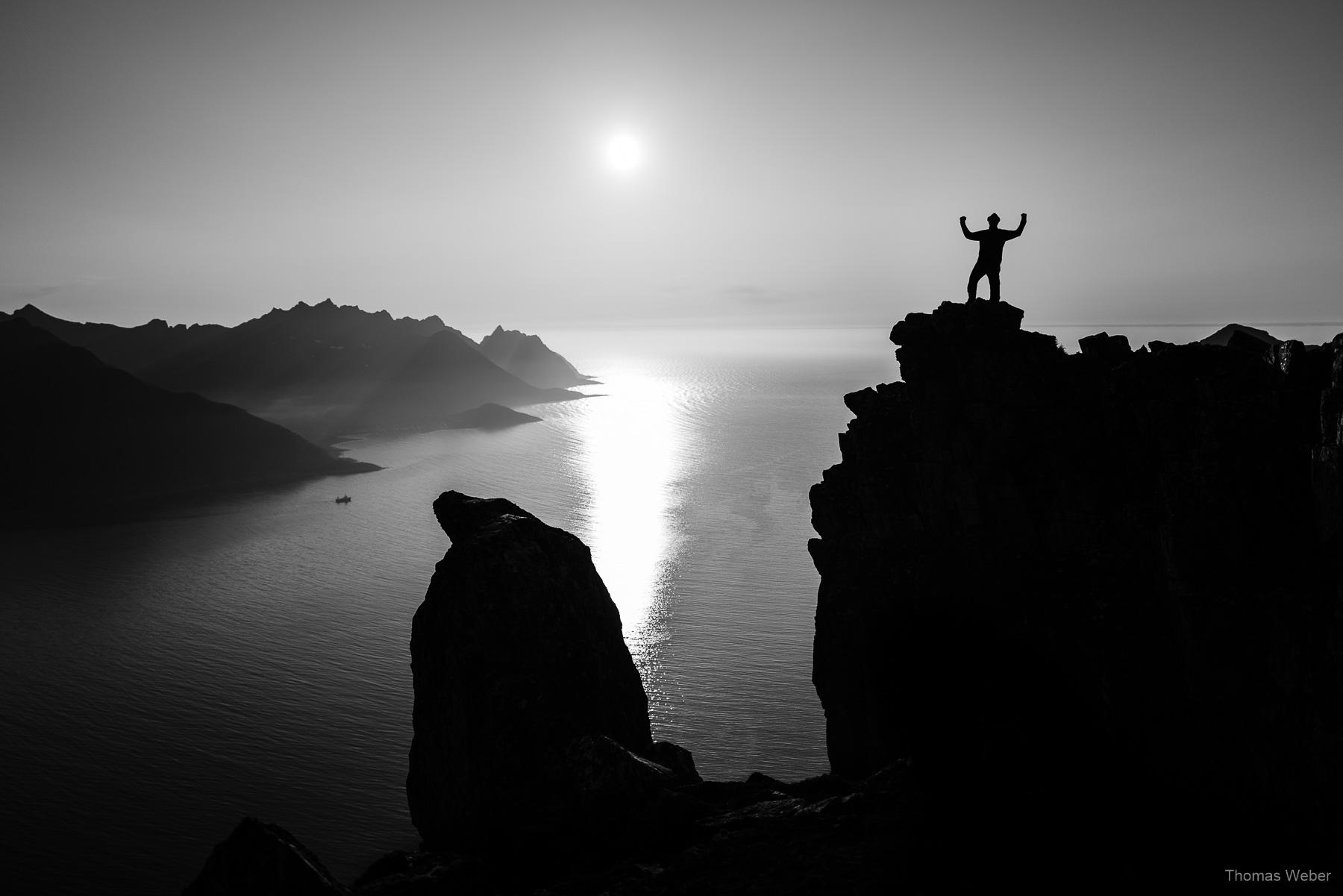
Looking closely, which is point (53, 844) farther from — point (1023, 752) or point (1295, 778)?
point (1295, 778)

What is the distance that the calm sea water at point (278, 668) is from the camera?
44.7 meters

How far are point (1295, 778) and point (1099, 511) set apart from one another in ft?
31.0

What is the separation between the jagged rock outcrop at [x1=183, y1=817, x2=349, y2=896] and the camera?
21016mm

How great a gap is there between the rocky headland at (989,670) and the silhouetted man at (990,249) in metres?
1.64

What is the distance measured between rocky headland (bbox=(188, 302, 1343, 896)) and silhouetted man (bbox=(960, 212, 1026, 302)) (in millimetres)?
1642

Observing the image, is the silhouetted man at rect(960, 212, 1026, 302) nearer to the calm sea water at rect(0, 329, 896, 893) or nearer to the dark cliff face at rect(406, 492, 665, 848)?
the dark cliff face at rect(406, 492, 665, 848)

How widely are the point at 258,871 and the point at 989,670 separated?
985 inches

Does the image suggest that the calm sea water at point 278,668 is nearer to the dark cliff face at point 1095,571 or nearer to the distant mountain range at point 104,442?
the distant mountain range at point 104,442

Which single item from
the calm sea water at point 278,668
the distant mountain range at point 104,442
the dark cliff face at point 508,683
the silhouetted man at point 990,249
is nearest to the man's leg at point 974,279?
the silhouetted man at point 990,249

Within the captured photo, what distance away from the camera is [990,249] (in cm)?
2872

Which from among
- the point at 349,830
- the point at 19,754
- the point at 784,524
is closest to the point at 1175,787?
the point at 349,830

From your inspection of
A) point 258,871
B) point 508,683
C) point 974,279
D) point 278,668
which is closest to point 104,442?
point 278,668

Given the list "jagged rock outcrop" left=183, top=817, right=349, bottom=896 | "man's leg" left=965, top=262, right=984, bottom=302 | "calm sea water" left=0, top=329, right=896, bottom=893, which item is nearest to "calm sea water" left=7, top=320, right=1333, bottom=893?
"calm sea water" left=0, top=329, right=896, bottom=893

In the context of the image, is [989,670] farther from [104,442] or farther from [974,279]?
[104,442]
